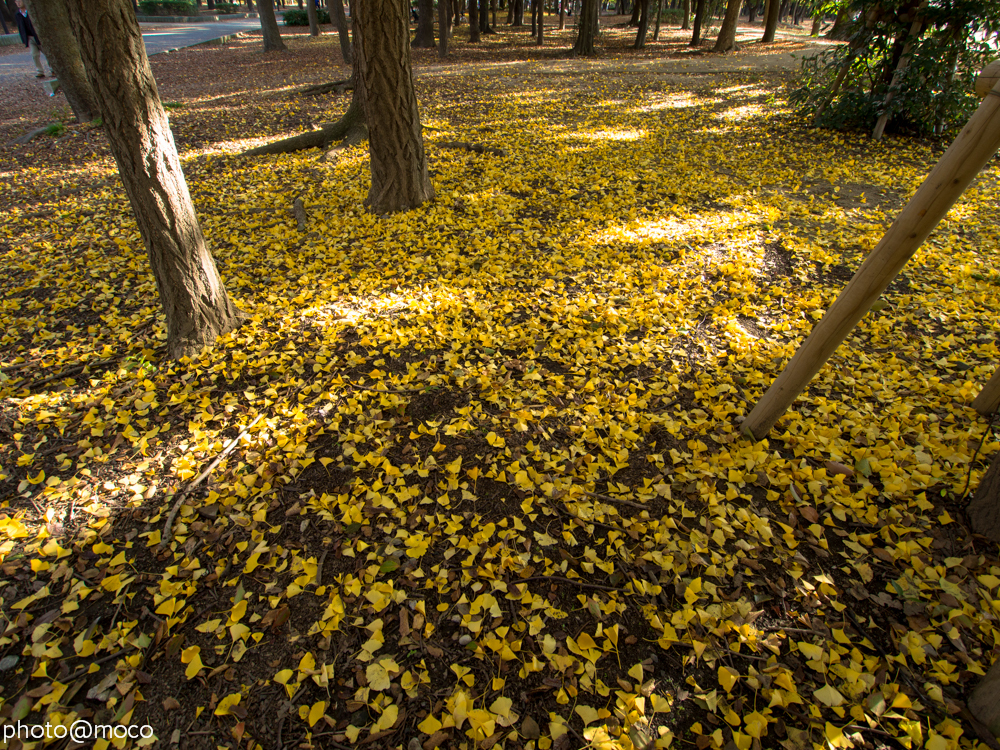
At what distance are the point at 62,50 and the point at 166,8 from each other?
3985cm

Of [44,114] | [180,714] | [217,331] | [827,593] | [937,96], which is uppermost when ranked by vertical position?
[937,96]

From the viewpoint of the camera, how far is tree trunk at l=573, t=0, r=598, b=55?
16.8 m

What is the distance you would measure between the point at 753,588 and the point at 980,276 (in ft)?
14.9

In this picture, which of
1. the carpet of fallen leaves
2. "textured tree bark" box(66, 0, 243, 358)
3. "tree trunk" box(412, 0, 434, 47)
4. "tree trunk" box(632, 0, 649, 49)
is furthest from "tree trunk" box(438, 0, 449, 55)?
"textured tree bark" box(66, 0, 243, 358)

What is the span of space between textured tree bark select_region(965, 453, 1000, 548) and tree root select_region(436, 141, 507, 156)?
282 inches

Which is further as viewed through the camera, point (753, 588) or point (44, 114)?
point (44, 114)

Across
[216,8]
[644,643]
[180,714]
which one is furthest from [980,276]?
[216,8]

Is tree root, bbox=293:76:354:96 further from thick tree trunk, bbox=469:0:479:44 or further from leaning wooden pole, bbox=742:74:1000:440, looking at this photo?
leaning wooden pole, bbox=742:74:1000:440

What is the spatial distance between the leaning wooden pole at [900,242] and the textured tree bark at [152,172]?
392cm

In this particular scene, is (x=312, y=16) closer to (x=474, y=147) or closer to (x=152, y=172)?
(x=474, y=147)

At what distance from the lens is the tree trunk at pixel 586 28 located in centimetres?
1675

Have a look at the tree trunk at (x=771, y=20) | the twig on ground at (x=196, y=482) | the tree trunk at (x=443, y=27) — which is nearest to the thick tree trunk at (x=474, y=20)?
the tree trunk at (x=443, y=27)

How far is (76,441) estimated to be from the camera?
9.83ft

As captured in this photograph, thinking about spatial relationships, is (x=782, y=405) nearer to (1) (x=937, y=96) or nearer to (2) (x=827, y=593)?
(2) (x=827, y=593)
